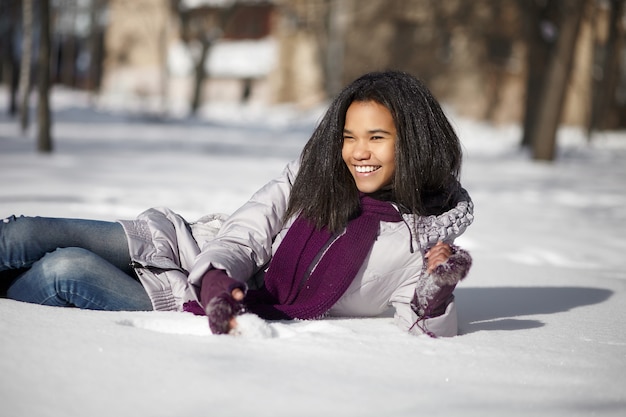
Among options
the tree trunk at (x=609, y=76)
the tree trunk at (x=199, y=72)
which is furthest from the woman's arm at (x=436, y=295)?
the tree trunk at (x=199, y=72)

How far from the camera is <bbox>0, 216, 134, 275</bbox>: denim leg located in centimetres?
294

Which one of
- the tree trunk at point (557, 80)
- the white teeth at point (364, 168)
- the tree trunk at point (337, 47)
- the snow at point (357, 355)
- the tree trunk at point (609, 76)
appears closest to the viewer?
the snow at point (357, 355)

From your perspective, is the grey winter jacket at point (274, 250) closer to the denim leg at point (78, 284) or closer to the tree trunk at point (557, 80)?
the denim leg at point (78, 284)

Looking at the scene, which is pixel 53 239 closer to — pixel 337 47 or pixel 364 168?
pixel 364 168

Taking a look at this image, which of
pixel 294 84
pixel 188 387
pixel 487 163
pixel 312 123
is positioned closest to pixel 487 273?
pixel 188 387

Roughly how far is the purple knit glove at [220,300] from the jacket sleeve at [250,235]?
0.07 meters

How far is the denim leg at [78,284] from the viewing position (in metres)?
2.88

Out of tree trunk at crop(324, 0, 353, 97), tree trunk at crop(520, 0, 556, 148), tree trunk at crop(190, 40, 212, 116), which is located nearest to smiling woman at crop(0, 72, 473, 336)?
tree trunk at crop(520, 0, 556, 148)

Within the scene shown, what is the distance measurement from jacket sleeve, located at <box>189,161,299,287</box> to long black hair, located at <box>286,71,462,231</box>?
0.23 feet

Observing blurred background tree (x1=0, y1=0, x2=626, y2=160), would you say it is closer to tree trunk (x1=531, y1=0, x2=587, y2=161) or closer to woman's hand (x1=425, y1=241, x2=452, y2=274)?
tree trunk (x1=531, y1=0, x2=587, y2=161)

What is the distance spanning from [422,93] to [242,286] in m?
1.02

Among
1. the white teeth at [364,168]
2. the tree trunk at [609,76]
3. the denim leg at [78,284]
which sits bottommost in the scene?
the denim leg at [78,284]

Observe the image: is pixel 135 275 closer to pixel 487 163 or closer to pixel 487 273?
pixel 487 273

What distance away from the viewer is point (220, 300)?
8.35 ft
